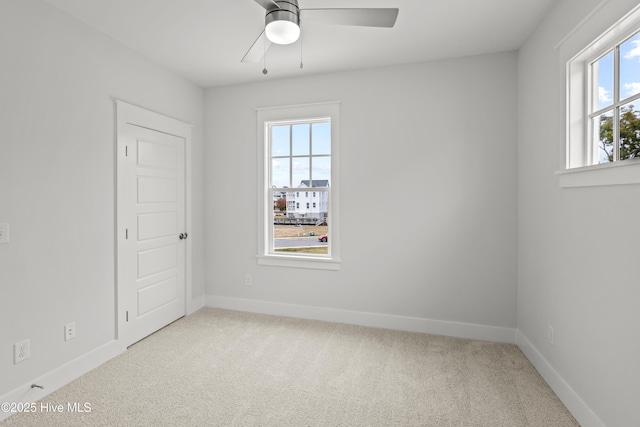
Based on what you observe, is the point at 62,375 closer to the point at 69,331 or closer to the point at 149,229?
the point at 69,331

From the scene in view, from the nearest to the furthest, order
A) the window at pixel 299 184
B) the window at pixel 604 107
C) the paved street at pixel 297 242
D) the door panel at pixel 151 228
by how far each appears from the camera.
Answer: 1. the window at pixel 604 107
2. the door panel at pixel 151 228
3. the window at pixel 299 184
4. the paved street at pixel 297 242

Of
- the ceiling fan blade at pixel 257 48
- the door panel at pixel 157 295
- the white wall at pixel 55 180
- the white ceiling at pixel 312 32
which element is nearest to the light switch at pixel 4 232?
the white wall at pixel 55 180

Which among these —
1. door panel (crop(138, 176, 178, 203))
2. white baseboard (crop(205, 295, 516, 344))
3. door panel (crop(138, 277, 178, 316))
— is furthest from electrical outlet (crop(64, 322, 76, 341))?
white baseboard (crop(205, 295, 516, 344))

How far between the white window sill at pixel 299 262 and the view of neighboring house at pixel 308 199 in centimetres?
48

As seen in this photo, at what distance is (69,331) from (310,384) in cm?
182

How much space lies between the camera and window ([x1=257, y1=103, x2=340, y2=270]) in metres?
3.45

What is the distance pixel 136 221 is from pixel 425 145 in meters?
2.84

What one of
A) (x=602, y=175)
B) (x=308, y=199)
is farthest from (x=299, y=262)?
(x=602, y=175)

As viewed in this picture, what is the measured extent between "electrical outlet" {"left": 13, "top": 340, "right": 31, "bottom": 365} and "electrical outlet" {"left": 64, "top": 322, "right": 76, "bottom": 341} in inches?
9.6

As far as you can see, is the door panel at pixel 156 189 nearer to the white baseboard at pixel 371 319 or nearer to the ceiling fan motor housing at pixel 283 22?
the white baseboard at pixel 371 319

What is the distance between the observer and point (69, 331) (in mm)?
2359

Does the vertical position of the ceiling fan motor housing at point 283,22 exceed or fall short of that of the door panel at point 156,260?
it exceeds it

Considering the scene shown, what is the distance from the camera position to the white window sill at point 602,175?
58.2 inches

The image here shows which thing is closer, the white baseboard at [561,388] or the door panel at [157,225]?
the white baseboard at [561,388]
